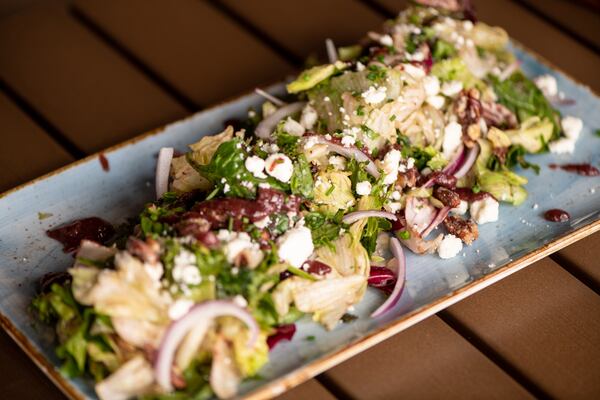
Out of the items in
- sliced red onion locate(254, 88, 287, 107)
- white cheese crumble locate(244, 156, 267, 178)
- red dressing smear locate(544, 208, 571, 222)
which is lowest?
red dressing smear locate(544, 208, 571, 222)

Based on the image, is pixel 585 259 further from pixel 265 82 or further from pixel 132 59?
pixel 132 59

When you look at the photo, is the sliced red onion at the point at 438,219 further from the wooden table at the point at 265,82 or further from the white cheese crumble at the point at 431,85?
the white cheese crumble at the point at 431,85

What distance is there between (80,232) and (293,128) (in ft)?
2.85

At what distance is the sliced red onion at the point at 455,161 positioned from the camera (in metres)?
3.20

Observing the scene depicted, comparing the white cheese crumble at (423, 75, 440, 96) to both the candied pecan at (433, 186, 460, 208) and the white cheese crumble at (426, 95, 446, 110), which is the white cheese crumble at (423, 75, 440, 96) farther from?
the candied pecan at (433, 186, 460, 208)

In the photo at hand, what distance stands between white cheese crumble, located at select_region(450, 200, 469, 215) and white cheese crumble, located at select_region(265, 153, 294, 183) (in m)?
0.74

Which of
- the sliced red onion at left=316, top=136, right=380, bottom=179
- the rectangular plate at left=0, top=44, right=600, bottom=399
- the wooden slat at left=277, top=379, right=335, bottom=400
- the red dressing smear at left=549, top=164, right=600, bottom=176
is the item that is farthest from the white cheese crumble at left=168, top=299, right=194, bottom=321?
the red dressing smear at left=549, top=164, right=600, bottom=176

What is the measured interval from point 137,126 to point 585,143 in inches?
76.9

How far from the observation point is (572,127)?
3488 mm

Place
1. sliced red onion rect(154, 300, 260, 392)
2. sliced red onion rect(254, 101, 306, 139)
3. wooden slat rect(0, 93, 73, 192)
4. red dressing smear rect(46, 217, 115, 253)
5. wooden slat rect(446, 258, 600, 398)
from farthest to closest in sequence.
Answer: wooden slat rect(0, 93, 73, 192)
sliced red onion rect(254, 101, 306, 139)
red dressing smear rect(46, 217, 115, 253)
wooden slat rect(446, 258, 600, 398)
sliced red onion rect(154, 300, 260, 392)

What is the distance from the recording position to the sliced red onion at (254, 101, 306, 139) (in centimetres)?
315

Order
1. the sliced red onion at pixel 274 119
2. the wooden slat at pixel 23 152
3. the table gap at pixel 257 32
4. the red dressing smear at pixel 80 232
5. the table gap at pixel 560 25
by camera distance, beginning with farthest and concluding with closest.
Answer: the table gap at pixel 560 25, the table gap at pixel 257 32, the wooden slat at pixel 23 152, the sliced red onion at pixel 274 119, the red dressing smear at pixel 80 232

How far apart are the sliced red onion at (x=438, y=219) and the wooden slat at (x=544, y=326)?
0.96 ft

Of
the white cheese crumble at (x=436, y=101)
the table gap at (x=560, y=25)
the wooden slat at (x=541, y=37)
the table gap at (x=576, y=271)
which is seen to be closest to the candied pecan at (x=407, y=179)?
the white cheese crumble at (x=436, y=101)
